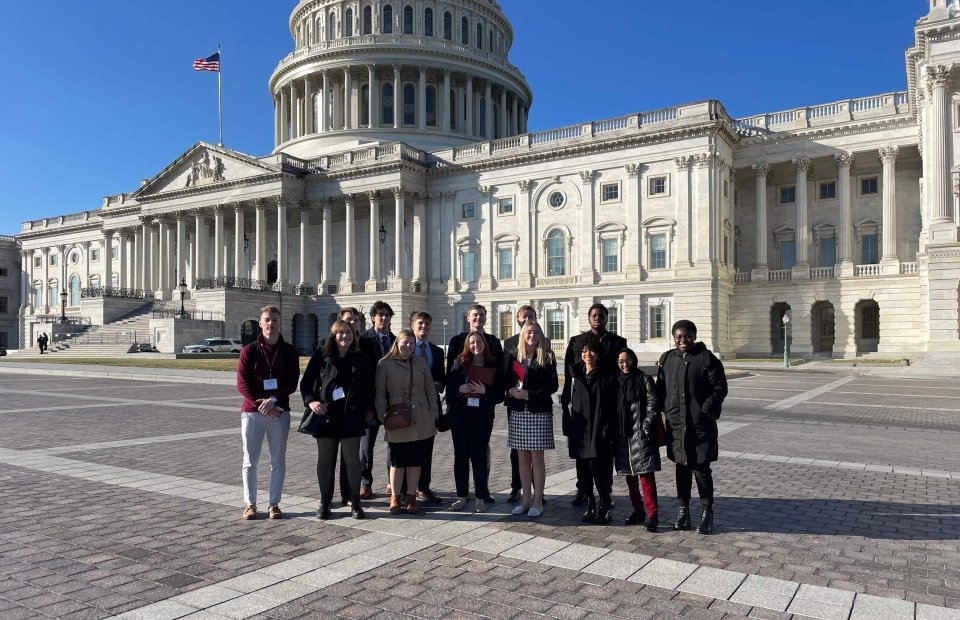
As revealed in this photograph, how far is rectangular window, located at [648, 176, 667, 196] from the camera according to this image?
51.1m

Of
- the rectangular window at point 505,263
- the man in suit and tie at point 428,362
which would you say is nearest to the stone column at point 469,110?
the rectangular window at point 505,263

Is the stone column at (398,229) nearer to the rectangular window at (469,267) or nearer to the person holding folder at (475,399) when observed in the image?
the rectangular window at (469,267)

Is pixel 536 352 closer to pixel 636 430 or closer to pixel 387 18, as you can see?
pixel 636 430

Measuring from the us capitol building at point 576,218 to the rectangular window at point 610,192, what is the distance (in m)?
0.12

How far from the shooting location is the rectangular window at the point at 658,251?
5125 cm

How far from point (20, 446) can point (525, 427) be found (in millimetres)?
9645

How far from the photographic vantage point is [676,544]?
22.7ft

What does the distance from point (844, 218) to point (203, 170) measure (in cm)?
5384

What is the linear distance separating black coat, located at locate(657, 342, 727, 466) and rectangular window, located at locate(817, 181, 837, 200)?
Answer: 51153mm

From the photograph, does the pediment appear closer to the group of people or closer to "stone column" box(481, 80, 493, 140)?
"stone column" box(481, 80, 493, 140)

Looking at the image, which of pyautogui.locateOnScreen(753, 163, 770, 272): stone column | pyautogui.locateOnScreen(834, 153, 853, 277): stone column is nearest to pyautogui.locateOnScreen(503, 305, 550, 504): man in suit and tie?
pyautogui.locateOnScreen(834, 153, 853, 277): stone column

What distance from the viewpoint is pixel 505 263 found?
5825 centimetres

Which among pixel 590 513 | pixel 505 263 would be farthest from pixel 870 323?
pixel 590 513

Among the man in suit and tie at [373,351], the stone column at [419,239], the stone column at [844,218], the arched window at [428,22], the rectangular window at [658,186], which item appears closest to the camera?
the man in suit and tie at [373,351]
